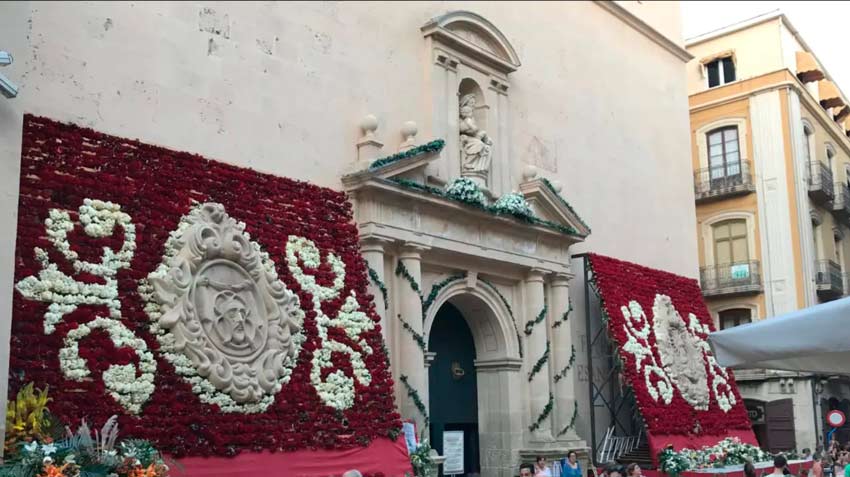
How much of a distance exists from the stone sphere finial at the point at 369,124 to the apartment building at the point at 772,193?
18323 mm

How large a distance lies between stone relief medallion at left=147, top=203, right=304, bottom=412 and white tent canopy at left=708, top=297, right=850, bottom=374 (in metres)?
6.75

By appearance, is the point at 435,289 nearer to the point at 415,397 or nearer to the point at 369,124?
the point at 415,397

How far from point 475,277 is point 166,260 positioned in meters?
6.40

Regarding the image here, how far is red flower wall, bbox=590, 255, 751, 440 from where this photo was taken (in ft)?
60.5

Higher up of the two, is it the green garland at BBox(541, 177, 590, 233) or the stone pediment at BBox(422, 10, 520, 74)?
the stone pediment at BBox(422, 10, 520, 74)

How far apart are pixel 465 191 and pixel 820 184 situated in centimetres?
1874

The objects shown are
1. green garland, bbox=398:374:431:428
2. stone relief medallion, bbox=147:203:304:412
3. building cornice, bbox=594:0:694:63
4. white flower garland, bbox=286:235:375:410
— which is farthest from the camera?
building cornice, bbox=594:0:694:63

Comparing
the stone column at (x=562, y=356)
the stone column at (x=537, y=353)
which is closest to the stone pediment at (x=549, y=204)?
the stone column at (x=562, y=356)

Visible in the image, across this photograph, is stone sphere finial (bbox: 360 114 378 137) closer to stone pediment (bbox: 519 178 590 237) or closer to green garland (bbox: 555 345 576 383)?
stone pediment (bbox: 519 178 590 237)

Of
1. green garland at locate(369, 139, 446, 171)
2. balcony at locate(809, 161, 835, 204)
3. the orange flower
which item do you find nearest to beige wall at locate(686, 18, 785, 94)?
balcony at locate(809, 161, 835, 204)

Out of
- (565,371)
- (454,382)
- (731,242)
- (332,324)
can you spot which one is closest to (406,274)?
(332,324)

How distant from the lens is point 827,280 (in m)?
29.6

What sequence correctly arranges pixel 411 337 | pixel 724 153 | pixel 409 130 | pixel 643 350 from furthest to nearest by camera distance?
pixel 724 153
pixel 643 350
pixel 409 130
pixel 411 337

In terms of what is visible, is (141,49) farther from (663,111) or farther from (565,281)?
(663,111)
